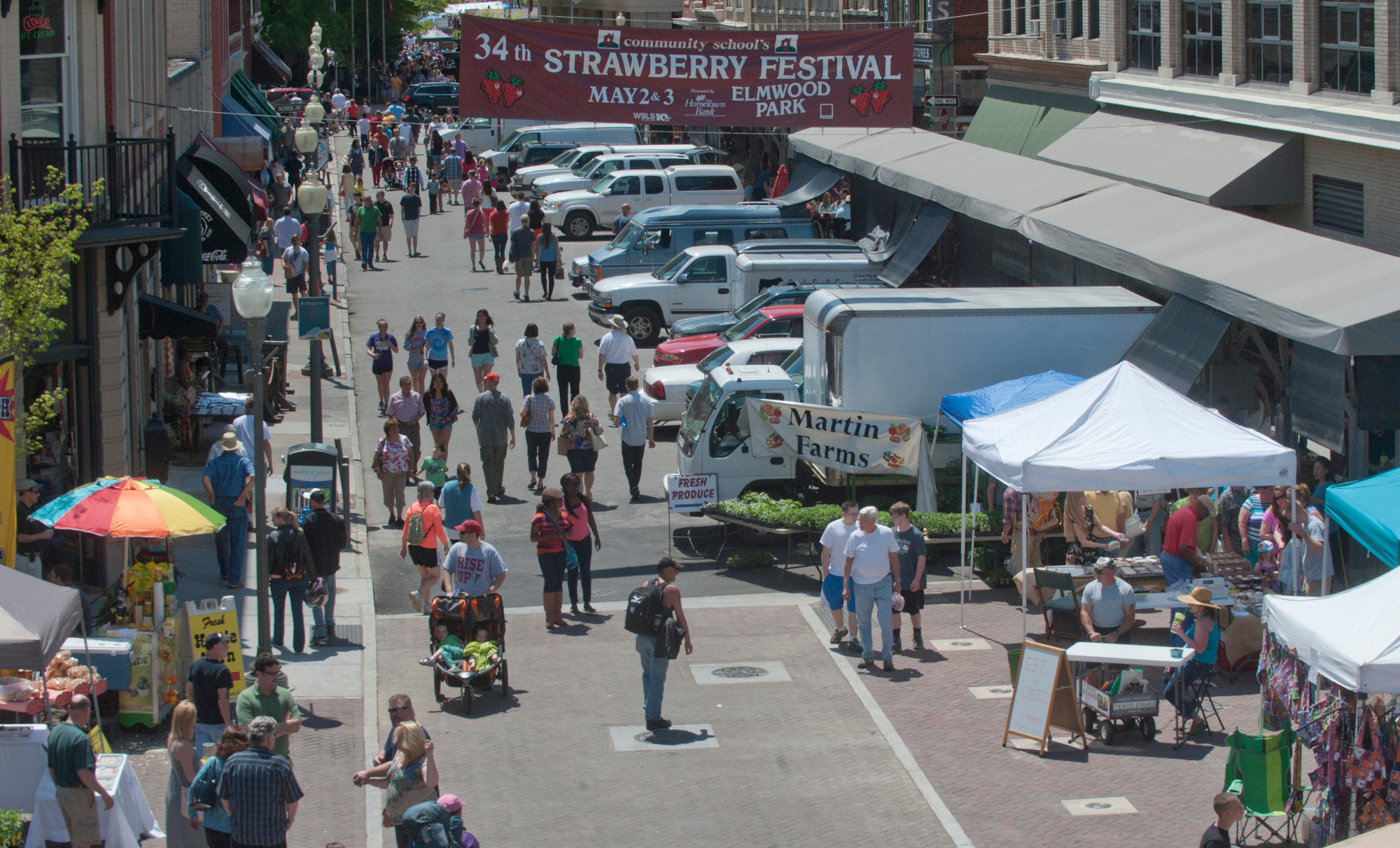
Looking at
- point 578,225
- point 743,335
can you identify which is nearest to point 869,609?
point 743,335

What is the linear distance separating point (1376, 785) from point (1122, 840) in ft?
5.39

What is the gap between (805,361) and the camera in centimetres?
1923

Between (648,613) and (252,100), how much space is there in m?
34.8

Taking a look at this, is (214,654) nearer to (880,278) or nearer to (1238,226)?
(1238,226)

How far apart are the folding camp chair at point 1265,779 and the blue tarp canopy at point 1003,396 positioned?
22.2ft

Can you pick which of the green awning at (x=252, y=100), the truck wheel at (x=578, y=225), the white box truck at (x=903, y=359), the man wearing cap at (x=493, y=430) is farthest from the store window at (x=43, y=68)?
the green awning at (x=252, y=100)

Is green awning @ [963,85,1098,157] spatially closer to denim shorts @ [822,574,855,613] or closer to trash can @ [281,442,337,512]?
denim shorts @ [822,574,855,613]

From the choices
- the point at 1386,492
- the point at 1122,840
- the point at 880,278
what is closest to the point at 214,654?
the point at 1122,840

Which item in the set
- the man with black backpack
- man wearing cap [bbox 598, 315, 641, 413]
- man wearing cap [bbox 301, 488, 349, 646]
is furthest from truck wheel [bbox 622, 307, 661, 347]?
the man with black backpack

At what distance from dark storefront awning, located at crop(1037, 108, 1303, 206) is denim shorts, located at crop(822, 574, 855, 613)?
11.5m

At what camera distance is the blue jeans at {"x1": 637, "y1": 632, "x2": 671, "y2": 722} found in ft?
39.3

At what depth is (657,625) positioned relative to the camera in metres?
11.9

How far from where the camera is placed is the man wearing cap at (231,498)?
Answer: 51.0ft

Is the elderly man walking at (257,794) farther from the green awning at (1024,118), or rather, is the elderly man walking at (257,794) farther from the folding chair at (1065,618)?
the green awning at (1024,118)
